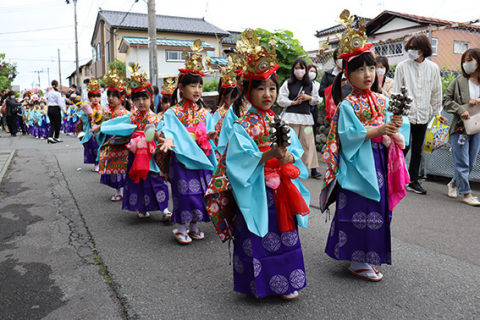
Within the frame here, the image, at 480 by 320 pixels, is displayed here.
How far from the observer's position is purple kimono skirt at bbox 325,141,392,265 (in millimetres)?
2982

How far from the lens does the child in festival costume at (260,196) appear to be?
2633mm

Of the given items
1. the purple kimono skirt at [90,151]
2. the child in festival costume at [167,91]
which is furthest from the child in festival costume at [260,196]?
the purple kimono skirt at [90,151]

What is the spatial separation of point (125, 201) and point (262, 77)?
2794 mm

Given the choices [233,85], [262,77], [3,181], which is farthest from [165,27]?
[262,77]

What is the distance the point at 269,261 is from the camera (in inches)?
107

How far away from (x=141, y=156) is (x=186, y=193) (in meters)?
0.79

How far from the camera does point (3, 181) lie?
25.1 ft

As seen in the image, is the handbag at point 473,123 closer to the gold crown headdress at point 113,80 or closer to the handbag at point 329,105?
the handbag at point 329,105

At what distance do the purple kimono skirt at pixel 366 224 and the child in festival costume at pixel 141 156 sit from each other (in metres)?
2.34

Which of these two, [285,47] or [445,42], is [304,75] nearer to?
[285,47]

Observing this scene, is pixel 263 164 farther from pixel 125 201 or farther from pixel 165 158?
pixel 125 201

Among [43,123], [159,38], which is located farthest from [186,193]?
[159,38]

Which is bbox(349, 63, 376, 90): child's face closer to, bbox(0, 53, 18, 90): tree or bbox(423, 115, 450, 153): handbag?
bbox(423, 115, 450, 153): handbag

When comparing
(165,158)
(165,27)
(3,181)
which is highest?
(165,27)
